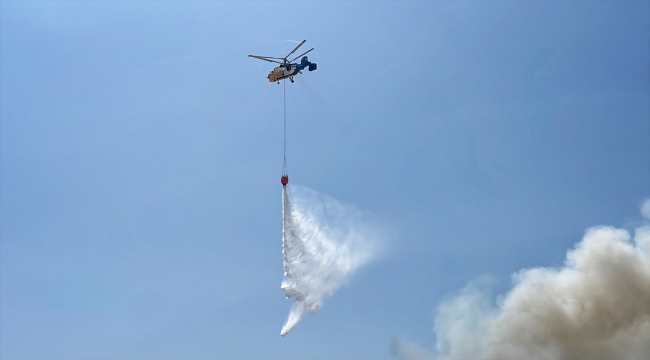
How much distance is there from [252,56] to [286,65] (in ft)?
12.9

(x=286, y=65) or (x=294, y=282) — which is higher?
(x=286, y=65)


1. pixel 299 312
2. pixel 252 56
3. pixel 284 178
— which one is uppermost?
pixel 252 56

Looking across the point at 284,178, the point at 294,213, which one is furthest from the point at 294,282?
the point at 284,178

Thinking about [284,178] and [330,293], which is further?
[330,293]

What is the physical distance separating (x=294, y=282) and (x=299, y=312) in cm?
311

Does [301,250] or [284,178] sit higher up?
[284,178]

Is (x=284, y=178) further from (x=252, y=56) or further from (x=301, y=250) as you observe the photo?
(x=252, y=56)

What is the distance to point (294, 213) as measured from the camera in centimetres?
5803

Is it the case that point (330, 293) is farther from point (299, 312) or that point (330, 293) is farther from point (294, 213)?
point (294, 213)

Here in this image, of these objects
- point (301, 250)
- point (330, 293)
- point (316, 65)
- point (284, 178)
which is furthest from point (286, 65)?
point (330, 293)

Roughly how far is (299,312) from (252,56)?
26.9 m

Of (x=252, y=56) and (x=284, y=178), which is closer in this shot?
(x=284, y=178)

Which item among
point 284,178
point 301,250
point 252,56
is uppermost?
point 252,56

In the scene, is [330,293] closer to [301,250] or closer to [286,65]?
[301,250]
